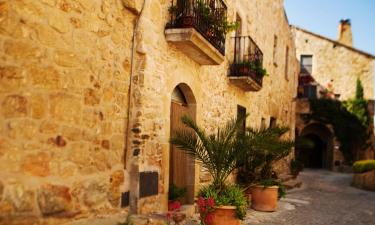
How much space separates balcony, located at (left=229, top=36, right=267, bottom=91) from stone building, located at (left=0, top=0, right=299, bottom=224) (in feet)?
5.12

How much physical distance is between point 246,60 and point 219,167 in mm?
4793

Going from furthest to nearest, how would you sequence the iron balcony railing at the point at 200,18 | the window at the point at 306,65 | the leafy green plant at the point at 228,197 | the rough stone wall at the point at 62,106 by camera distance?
the window at the point at 306,65 < the iron balcony railing at the point at 200,18 < the leafy green plant at the point at 228,197 < the rough stone wall at the point at 62,106

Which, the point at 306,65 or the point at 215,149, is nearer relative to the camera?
the point at 215,149

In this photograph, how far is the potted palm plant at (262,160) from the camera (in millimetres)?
7188

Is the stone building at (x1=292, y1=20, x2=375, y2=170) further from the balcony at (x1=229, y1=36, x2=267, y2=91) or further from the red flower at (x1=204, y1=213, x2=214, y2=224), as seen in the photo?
the red flower at (x1=204, y1=213, x2=214, y2=224)

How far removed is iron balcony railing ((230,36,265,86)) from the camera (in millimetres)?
9852

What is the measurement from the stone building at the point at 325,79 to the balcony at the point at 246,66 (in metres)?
14.2

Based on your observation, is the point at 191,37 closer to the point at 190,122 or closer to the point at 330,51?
the point at 190,122

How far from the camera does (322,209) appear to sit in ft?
31.8

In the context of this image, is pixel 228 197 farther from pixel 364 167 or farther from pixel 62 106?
pixel 364 167

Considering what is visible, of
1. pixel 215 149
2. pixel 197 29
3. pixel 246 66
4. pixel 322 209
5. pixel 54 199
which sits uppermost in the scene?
pixel 246 66

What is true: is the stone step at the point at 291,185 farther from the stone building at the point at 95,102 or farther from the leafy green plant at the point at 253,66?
the stone building at the point at 95,102

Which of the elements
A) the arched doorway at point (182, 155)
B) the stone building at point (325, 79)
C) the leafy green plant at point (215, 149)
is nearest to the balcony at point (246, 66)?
the arched doorway at point (182, 155)

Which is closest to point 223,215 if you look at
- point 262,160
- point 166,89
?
point 166,89
